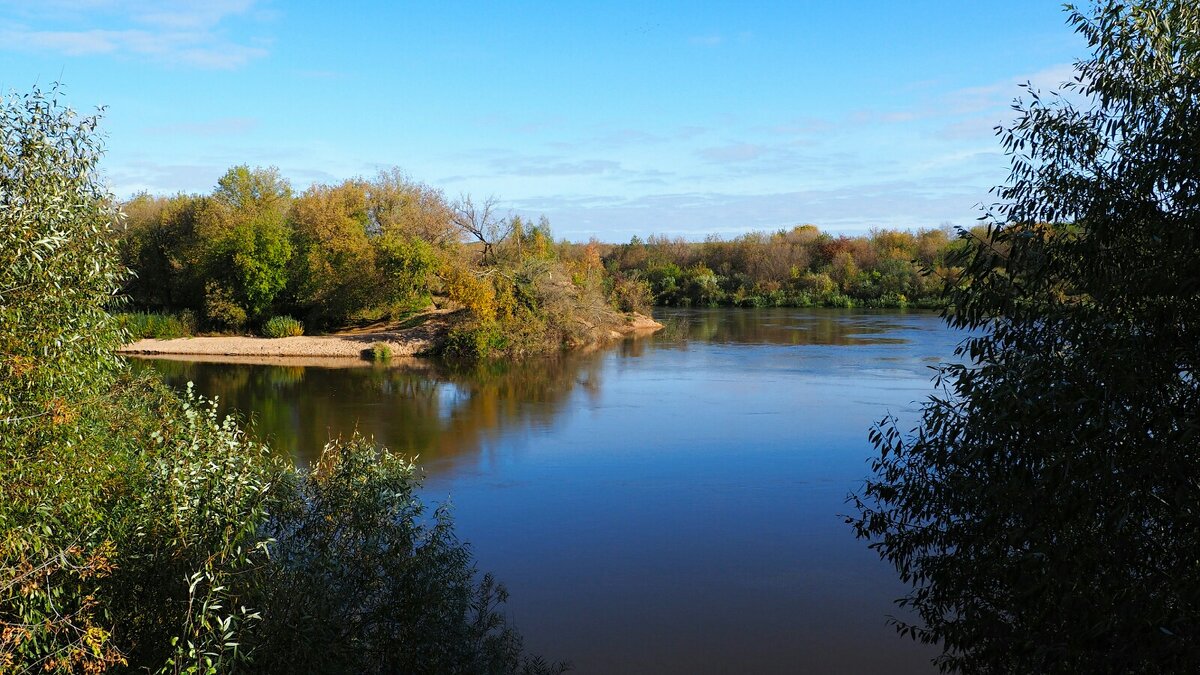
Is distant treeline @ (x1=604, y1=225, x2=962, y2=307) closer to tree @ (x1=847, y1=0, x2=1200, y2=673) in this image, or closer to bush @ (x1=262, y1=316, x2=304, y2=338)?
bush @ (x1=262, y1=316, x2=304, y2=338)

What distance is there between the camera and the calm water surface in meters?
8.30

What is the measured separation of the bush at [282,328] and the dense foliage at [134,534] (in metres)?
25.7

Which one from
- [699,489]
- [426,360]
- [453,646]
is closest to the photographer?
[453,646]

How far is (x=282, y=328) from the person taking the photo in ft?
104

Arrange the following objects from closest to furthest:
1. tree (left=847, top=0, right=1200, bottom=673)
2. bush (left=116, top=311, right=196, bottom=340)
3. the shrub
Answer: tree (left=847, top=0, right=1200, bottom=673) → bush (left=116, top=311, right=196, bottom=340) → the shrub

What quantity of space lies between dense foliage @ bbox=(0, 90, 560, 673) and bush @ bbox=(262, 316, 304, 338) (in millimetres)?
25735

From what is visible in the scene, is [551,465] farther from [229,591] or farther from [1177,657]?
[1177,657]

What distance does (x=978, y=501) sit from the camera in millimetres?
5797

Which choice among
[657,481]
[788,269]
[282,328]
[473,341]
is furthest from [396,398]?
[788,269]

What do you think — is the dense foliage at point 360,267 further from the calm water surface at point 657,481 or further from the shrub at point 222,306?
the calm water surface at point 657,481

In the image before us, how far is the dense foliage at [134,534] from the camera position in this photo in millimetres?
4719

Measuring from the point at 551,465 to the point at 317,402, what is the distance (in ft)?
26.5

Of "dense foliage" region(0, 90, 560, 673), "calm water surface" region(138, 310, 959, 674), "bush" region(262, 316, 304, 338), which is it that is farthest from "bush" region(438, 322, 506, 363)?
"dense foliage" region(0, 90, 560, 673)

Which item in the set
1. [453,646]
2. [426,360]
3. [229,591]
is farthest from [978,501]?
[426,360]
